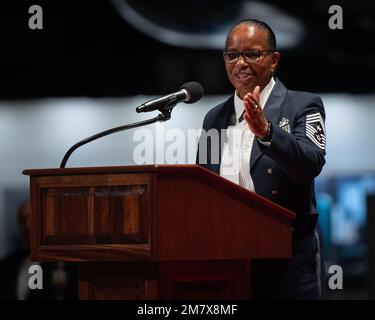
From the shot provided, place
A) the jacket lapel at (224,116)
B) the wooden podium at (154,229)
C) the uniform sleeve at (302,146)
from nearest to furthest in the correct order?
the wooden podium at (154,229) < the uniform sleeve at (302,146) < the jacket lapel at (224,116)

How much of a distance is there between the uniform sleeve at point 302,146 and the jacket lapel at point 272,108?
7cm

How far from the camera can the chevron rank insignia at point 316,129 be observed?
2.36 meters

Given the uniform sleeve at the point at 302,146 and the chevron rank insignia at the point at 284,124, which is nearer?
the uniform sleeve at the point at 302,146

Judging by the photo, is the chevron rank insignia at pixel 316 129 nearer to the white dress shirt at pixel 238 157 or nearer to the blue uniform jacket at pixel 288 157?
the blue uniform jacket at pixel 288 157

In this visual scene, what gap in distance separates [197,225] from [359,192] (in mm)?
2002

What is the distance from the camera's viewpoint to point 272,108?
250cm

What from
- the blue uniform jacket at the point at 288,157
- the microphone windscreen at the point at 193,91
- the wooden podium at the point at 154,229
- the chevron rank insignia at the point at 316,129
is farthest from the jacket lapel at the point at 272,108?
the wooden podium at the point at 154,229

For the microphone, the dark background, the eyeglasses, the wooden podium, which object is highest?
the dark background

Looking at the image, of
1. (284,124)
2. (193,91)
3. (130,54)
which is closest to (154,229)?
(193,91)

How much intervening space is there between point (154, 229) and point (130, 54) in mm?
1772

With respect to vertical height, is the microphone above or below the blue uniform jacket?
above

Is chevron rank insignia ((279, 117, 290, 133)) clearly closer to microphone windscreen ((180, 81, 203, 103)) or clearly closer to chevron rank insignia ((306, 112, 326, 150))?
chevron rank insignia ((306, 112, 326, 150))

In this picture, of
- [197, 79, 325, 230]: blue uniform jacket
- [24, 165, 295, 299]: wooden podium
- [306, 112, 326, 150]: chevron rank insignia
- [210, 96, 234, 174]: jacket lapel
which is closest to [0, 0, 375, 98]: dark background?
[210, 96, 234, 174]: jacket lapel

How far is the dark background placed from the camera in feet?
11.5
